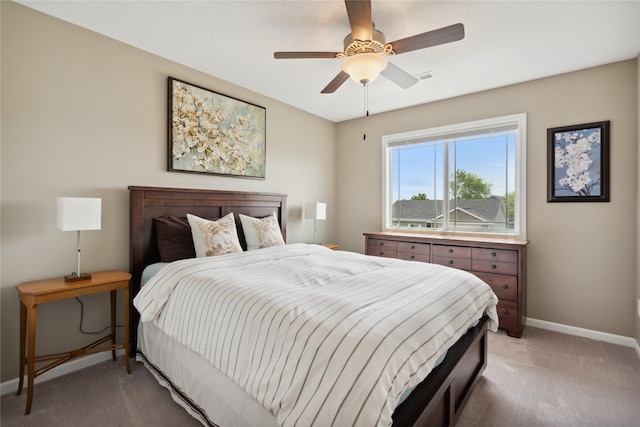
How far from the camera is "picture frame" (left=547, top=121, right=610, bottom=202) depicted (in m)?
2.89

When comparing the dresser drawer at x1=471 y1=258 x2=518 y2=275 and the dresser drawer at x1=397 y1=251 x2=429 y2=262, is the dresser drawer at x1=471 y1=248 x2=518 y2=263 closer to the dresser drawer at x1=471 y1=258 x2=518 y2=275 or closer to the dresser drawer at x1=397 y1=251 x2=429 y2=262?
the dresser drawer at x1=471 y1=258 x2=518 y2=275

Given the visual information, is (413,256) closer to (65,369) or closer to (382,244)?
(382,244)

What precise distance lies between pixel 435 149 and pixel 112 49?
362cm

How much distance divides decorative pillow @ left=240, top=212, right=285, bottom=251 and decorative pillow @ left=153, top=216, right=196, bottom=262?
0.60 meters

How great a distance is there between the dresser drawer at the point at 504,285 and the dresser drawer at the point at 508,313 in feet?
0.16

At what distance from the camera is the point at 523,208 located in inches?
131

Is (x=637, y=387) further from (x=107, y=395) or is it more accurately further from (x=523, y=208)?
(x=107, y=395)

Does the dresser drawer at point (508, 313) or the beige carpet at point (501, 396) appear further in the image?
the dresser drawer at point (508, 313)

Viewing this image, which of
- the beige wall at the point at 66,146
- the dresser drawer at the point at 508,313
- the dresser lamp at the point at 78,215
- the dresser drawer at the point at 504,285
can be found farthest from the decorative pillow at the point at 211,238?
the dresser drawer at the point at 508,313

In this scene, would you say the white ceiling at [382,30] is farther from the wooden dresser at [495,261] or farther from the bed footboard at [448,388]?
the bed footboard at [448,388]

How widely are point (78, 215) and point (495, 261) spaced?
142 inches

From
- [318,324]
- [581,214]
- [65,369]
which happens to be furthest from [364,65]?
[65,369]

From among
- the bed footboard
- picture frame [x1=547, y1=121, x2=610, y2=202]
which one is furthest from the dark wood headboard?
picture frame [x1=547, y1=121, x2=610, y2=202]

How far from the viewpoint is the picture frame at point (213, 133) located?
291cm
